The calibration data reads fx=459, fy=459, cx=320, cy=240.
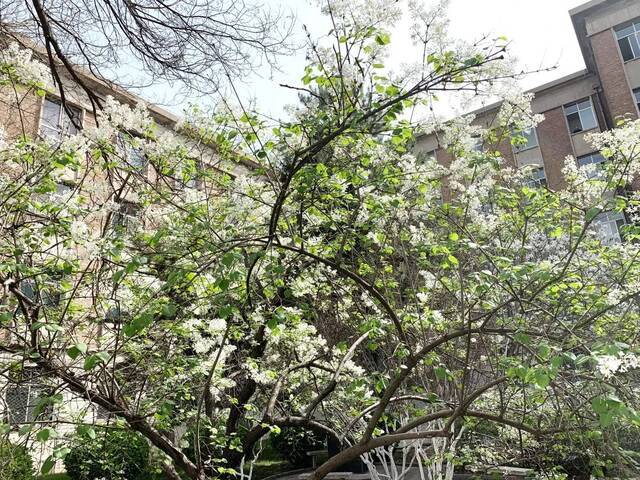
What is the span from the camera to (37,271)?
11.7 ft

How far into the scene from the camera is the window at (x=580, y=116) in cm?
2047

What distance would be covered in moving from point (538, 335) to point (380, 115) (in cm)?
181

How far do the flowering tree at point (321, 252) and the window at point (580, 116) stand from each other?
18476 millimetres

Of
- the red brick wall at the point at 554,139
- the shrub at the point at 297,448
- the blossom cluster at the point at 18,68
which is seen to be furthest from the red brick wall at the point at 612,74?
the blossom cluster at the point at 18,68

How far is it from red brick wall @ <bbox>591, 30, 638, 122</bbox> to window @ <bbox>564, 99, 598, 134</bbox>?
1218mm

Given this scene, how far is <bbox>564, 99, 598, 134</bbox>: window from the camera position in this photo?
20469 millimetres

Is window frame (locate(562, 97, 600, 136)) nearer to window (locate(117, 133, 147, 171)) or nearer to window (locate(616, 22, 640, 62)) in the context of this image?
window (locate(616, 22, 640, 62))

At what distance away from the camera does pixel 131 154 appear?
198 inches

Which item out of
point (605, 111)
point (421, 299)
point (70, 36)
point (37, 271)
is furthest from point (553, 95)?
point (37, 271)

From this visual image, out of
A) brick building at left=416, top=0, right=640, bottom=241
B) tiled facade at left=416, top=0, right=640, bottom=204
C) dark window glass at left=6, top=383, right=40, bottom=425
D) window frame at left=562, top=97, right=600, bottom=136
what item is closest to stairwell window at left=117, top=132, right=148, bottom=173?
dark window glass at left=6, top=383, right=40, bottom=425

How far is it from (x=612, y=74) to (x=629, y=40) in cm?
151

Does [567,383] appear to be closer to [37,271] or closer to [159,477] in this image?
[37,271]

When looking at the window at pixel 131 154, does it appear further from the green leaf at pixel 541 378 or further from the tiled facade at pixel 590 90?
the tiled facade at pixel 590 90

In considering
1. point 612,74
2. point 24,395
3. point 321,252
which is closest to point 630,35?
point 612,74
